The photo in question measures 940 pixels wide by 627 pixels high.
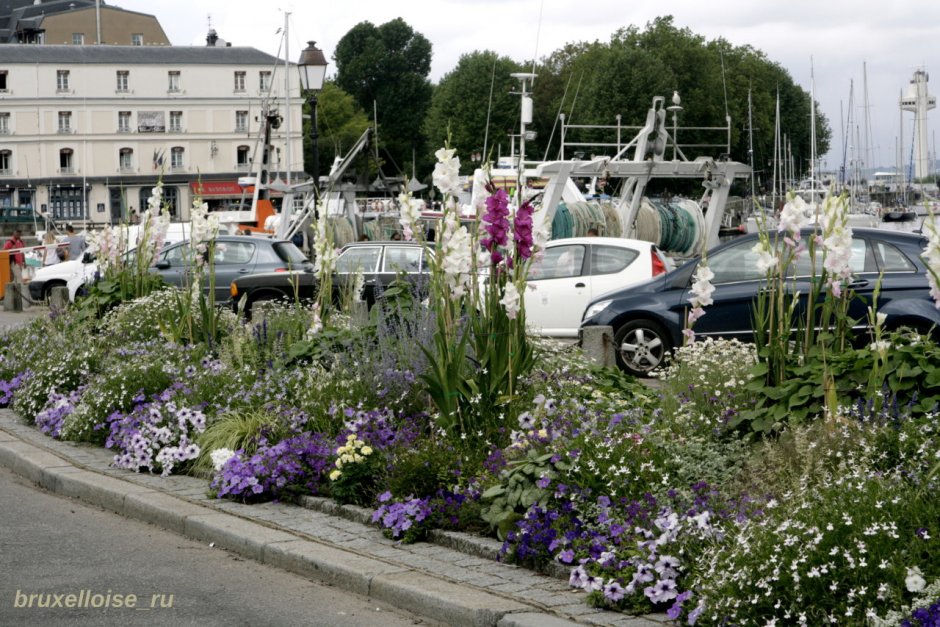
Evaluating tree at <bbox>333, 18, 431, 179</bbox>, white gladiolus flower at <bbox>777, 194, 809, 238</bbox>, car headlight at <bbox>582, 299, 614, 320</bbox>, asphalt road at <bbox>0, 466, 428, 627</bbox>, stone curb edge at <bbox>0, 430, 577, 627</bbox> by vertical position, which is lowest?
asphalt road at <bbox>0, 466, 428, 627</bbox>

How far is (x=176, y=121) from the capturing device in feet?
332

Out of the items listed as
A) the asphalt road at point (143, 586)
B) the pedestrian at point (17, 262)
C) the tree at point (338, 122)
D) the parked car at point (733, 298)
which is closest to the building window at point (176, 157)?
the tree at point (338, 122)

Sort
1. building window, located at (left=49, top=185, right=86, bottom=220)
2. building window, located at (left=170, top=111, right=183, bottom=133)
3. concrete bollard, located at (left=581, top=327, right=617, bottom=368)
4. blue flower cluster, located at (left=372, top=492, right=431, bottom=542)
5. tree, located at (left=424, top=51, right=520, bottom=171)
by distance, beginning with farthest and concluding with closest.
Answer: building window, located at (left=170, top=111, right=183, bottom=133)
building window, located at (left=49, top=185, right=86, bottom=220)
tree, located at (left=424, top=51, right=520, bottom=171)
concrete bollard, located at (left=581, top=327, right=617, bottom=368)
blue flower cluster, located at (left=372, top=492, right=431, bottom=542)

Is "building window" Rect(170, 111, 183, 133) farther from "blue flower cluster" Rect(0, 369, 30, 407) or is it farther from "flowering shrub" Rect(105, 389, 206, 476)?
"flowering shrub" Rect(105, 389, 206, 476)

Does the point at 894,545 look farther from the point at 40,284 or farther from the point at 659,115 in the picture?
the point at 40,284

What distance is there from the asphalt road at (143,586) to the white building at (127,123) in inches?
3447

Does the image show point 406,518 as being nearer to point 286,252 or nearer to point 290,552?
point 290,552

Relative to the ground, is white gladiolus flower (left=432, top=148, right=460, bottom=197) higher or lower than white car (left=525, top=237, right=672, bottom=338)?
higher

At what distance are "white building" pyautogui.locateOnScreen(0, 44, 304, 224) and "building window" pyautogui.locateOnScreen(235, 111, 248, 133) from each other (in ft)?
0.25

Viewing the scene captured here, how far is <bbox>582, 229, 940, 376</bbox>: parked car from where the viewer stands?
522 inches

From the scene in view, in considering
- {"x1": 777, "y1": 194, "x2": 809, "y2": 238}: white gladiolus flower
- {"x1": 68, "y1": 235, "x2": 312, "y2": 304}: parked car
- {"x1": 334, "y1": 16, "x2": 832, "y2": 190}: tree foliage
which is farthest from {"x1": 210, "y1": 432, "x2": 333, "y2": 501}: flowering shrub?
{"x1": 334, "y1": 16, "x2": 832, "y2": 190}: tree foliage

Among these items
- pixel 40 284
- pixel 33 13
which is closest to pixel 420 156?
pixel 33 13

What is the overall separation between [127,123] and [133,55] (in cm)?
503

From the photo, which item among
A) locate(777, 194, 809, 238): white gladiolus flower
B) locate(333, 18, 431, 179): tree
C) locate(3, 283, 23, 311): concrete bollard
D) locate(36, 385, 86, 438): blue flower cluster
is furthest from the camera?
locate(333, 18, 431, 179): tree
